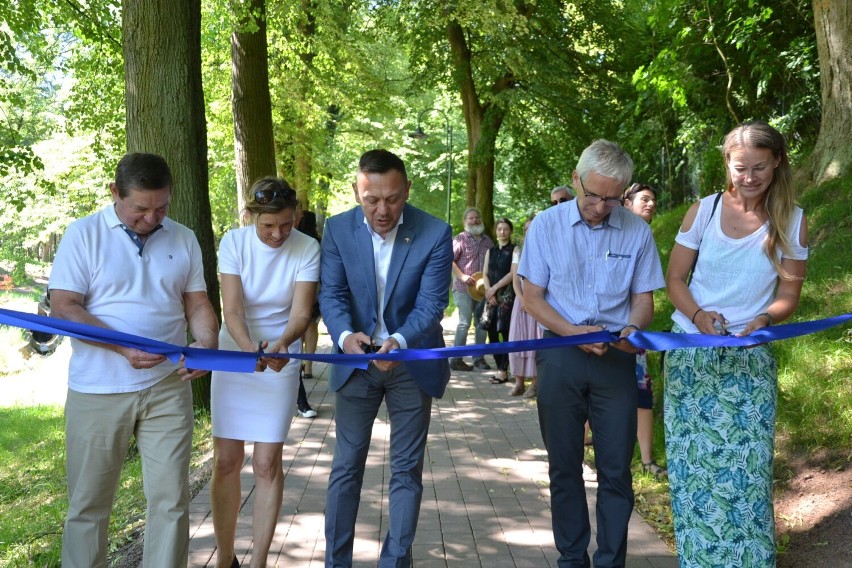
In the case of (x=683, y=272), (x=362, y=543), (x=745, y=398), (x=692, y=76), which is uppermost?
(x=692, y=76)

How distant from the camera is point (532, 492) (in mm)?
7148

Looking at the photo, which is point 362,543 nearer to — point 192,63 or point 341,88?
point 192,63

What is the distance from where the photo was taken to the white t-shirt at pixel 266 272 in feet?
16.1

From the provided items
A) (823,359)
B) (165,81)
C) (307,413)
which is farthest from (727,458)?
(307,413)

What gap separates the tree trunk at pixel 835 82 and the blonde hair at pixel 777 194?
6824 millimetres

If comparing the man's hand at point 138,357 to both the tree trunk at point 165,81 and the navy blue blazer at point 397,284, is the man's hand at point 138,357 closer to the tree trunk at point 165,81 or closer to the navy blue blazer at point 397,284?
the navy blue blazer at point 397,284

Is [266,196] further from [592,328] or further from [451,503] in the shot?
[451,503]

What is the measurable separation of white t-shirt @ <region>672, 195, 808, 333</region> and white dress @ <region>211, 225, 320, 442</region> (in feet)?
6.51

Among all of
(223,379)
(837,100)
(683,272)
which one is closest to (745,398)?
(683,272)

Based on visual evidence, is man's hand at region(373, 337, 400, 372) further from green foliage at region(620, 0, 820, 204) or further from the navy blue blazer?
green foliage at region(620, 0, 820, 204)

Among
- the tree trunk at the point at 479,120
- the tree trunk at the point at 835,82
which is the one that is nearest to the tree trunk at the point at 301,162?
the tree trunk at the point at 479,120

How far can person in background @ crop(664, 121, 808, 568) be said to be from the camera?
435 cm

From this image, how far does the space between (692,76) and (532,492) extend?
33.7ft

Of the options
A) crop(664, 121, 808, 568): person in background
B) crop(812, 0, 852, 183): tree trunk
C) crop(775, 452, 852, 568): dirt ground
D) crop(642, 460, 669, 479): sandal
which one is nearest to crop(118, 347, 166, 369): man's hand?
crop(664, 121, 808, 568): person in background
